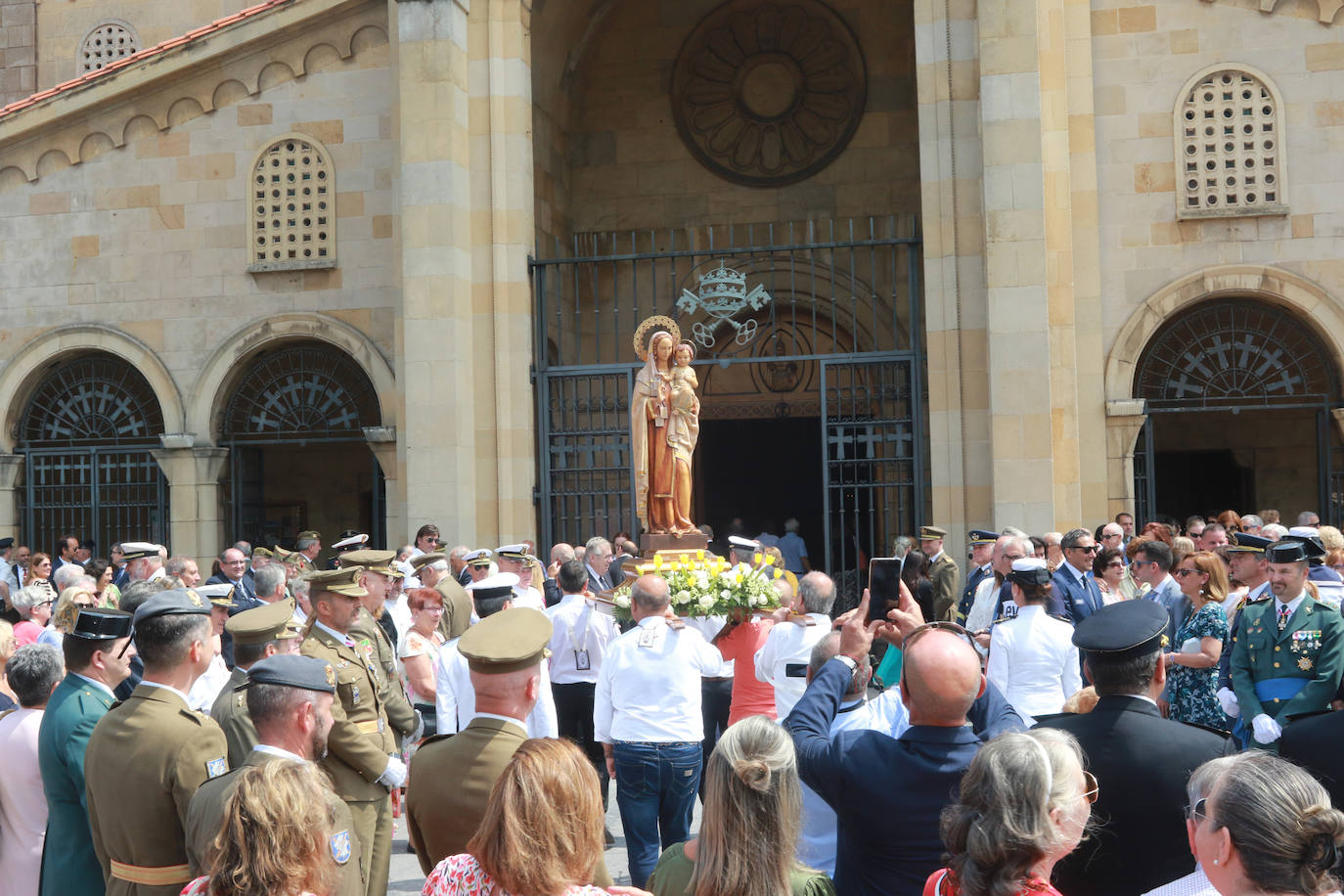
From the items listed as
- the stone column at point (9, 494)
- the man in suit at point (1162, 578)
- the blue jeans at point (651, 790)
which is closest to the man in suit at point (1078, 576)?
the man in suit at point (1162, 578)

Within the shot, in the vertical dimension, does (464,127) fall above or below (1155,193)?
above

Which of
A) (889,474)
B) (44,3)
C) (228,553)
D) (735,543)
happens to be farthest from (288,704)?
(44,3)

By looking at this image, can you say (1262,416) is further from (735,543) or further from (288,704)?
(288,704)

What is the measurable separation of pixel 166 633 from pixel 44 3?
2054 cm

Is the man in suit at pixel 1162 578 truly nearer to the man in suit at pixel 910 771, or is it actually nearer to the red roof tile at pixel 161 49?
the man in suit at pixel 910 771

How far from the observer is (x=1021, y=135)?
1359 cm

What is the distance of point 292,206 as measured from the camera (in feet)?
53.8

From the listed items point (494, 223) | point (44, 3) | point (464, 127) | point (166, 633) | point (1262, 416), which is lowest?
point (166, 633)

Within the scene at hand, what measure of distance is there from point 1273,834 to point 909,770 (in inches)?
43.6

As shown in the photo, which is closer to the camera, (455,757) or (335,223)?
(455,757)

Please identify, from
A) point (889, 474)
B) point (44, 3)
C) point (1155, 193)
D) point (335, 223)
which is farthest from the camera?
point (44, 3)

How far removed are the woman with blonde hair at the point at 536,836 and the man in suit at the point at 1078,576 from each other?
258 inches

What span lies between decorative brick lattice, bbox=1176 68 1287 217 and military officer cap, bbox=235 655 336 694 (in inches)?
500

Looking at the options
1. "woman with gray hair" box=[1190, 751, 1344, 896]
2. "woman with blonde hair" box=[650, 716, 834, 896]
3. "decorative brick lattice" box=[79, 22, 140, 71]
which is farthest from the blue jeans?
"decorative brick lattice" box=[79, 22, 140, 71]
